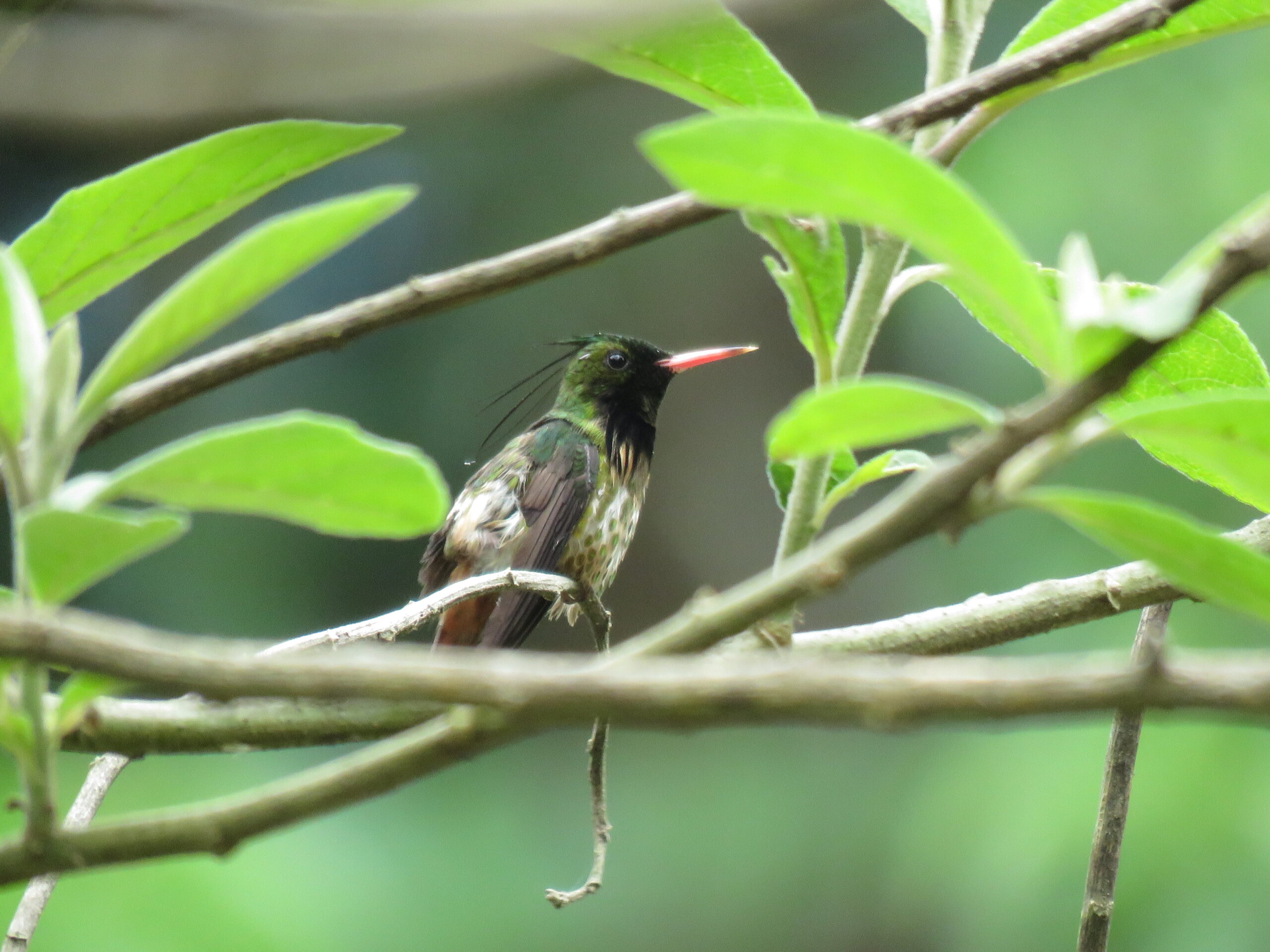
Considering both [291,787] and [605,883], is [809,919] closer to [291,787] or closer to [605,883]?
[605,883]

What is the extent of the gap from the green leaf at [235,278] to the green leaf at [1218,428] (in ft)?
1.19

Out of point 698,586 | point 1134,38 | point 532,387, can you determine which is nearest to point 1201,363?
point 1134,38

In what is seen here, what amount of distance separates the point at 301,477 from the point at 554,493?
2646 millimetres

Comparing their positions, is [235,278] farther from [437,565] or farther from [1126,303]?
[437,565]

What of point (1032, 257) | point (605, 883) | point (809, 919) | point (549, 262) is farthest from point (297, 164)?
point (809, 919)

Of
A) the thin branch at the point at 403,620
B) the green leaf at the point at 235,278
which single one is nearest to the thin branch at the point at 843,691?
the green leaf at the point at 235,278

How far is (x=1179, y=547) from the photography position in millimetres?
596

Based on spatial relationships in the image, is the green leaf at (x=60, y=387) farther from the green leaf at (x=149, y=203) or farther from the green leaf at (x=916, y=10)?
the green leaf at (x=916, y=10)

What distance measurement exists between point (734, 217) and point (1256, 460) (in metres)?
6.12

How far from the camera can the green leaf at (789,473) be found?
99 centimetres

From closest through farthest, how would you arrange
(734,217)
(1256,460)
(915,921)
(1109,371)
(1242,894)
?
(1109,371) → (1256,460) → (1242,894) → (915,921) → (734,217)

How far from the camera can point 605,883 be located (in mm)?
5414

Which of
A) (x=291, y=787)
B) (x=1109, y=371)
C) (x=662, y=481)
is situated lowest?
(x=291, y=787)

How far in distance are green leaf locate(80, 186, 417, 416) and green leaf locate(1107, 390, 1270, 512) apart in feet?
1.19
